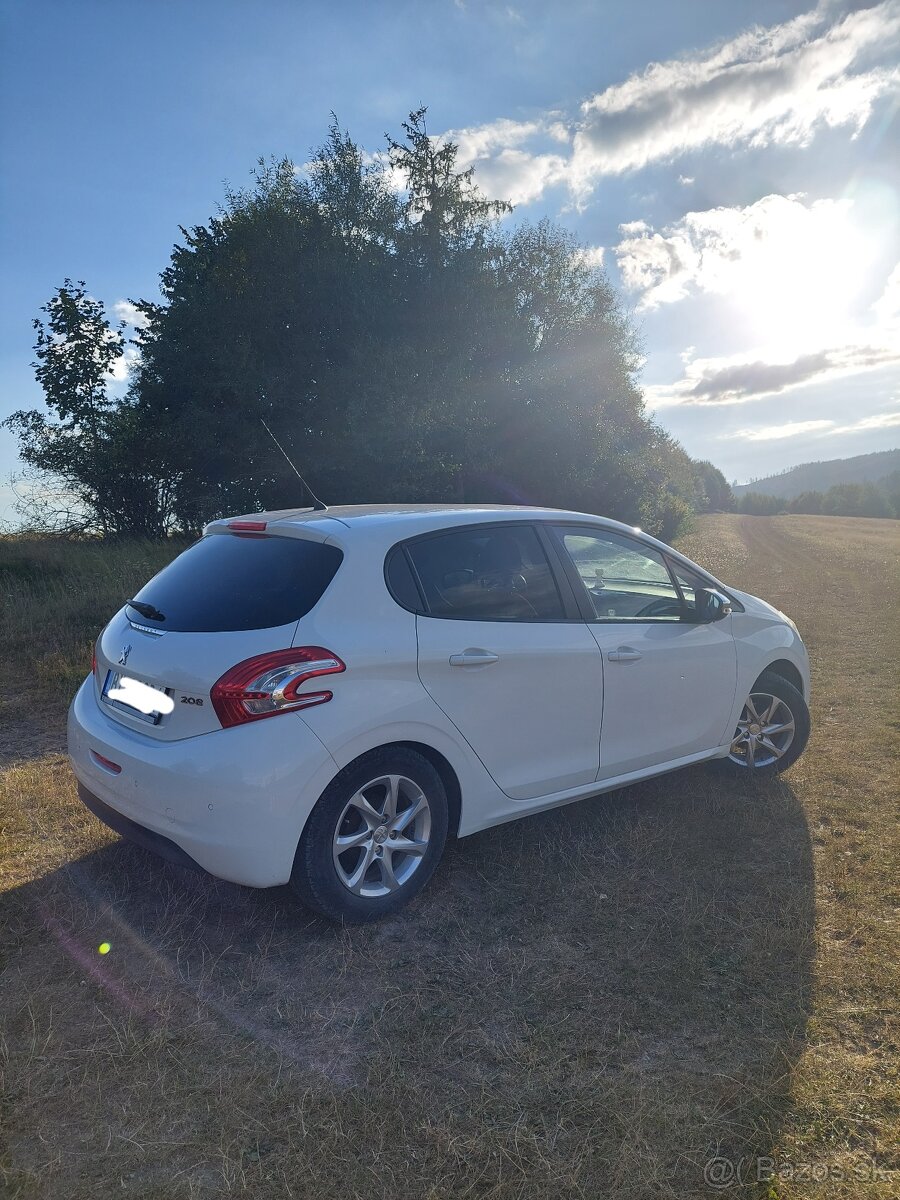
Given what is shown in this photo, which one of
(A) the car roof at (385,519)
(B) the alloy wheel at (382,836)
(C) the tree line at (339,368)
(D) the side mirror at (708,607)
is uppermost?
(C) the tree line at (339,368)

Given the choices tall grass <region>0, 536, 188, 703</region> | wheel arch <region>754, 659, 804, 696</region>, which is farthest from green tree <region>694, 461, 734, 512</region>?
wheel arch <region>754, 659, 804, 696</region>

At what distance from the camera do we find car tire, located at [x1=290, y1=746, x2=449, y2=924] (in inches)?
117

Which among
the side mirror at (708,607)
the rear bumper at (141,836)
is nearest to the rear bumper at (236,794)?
the rear bumper at (141,836)

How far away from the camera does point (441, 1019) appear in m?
2.69

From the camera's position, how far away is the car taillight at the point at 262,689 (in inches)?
111

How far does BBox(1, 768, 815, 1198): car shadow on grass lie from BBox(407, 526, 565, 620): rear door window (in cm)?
127

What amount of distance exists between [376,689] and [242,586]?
2.31 feet

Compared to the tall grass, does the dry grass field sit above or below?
below

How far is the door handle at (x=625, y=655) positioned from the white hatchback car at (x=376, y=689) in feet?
0.05

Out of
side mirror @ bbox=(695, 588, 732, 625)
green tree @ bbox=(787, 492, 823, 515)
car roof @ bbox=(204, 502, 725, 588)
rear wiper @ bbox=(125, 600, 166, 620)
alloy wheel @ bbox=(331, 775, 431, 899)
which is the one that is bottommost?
green tree @ bbox=(787, 492, 823, 515)

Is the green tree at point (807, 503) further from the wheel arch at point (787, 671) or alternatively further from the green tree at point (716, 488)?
the wheel arch at point (787, 671)

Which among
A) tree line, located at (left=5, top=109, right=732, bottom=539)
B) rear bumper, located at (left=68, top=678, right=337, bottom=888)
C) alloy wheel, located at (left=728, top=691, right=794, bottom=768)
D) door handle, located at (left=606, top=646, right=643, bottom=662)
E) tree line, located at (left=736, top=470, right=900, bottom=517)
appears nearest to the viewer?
rear bumper, located at (left=68, top=678, right=337, bottom=888)

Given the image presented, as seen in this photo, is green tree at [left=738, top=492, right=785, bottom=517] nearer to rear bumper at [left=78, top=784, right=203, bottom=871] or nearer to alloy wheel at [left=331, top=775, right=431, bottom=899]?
alloy wheel at [left=331, top=775, right=431, bottom=899]

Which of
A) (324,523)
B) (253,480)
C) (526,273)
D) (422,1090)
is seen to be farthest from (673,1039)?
(526,273)
